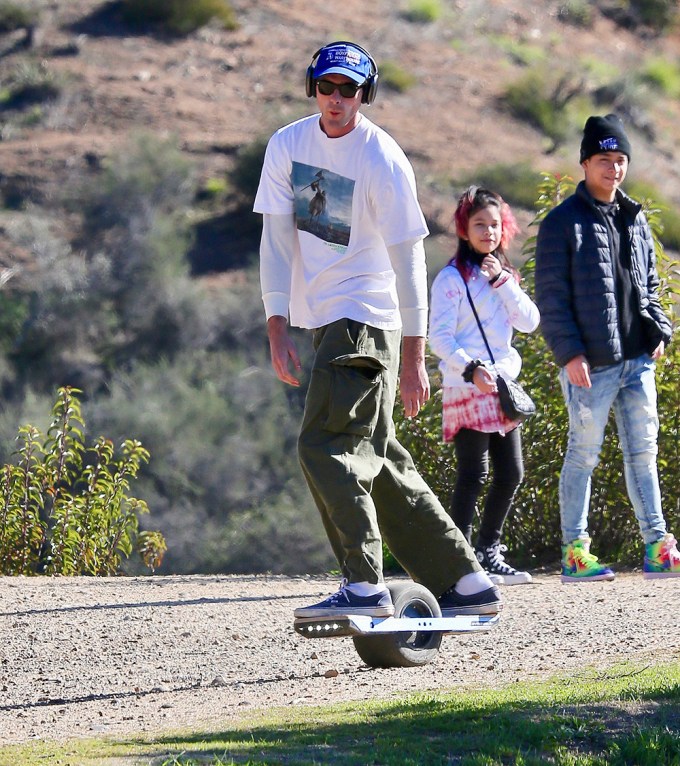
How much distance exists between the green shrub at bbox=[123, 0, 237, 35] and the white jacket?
110 feet

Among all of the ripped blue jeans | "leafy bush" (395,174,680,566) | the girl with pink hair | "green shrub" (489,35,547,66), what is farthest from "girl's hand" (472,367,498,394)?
"green shrub" (489,35,547,66)

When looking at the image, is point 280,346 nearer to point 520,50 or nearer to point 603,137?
point 603,137

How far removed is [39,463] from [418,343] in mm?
4163

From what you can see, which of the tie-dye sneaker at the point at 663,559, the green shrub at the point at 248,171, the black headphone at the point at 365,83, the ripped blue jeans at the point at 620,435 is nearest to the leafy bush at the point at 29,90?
the green shrub at the point at 248,171

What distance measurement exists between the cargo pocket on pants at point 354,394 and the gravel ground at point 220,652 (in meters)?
0.86

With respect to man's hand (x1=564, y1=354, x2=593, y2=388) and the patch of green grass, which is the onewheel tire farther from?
man's hand (x1=564, y1=354, x2=593, y2=388)

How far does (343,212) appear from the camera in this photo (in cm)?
490

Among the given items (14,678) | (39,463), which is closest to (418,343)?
(14,678)

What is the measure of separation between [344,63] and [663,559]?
10.6 feet

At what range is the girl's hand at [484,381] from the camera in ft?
21.8

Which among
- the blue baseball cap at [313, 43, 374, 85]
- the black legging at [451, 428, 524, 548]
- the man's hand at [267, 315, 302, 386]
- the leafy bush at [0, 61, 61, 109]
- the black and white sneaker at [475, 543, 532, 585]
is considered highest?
the leafy bush at [0, 61, 61, 109]

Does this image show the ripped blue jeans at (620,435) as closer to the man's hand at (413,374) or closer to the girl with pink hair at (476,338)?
the girl with pink hair at (476,338)

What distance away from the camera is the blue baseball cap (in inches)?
192

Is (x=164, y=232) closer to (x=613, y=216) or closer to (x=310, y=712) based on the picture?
(x=613, y=216)
